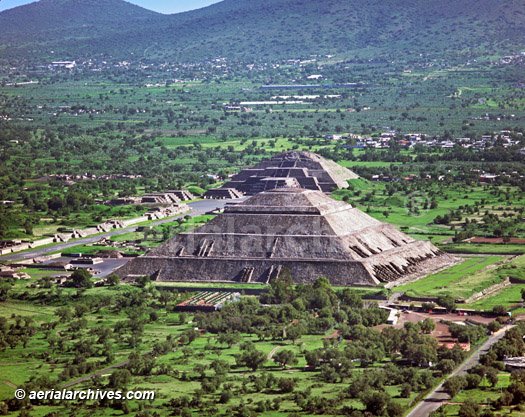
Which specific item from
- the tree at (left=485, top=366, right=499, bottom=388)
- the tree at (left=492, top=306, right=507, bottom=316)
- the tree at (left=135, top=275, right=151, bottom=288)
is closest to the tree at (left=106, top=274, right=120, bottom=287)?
the tree at (left=135, top=275, right=151, bottom=288)

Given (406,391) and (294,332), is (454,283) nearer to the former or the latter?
(294,332)

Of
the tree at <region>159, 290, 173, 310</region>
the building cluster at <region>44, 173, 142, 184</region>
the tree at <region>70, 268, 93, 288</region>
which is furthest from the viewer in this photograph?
the building cluster at <region>44, 173, 142, 184</region>

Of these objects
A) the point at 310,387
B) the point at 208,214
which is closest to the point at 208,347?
the point at 310,387

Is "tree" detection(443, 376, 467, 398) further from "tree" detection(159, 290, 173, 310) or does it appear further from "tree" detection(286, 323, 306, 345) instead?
"tree" detection(159, 290, 173, 310)

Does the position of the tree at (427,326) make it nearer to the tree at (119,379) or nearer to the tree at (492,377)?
the tree at (492,377)

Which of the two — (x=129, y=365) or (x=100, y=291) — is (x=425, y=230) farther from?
(x=129, y=365)

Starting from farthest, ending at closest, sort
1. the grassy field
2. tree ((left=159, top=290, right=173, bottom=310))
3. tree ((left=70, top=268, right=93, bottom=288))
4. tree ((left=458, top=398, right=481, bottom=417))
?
tree ((left=70, top=268, right=93, bottom=288)), the grassy field, tree ((left=159, top=290, right=173, bottom=310)), tree ((left=458, top=398, right=481, bottom=417))
